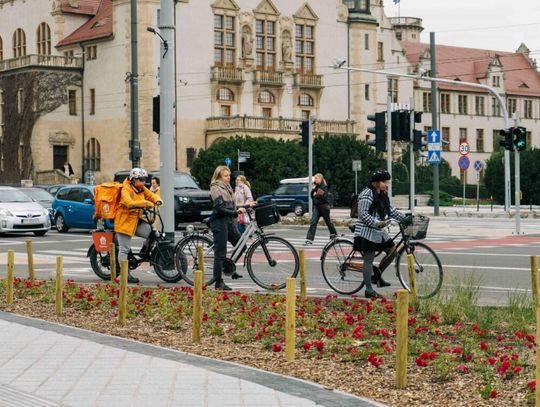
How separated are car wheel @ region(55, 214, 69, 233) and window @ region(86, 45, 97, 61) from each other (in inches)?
1617

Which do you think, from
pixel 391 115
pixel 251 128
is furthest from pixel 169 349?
pixel 251 128

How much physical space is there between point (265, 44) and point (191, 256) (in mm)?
65704

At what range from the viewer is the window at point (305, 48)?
281 feet

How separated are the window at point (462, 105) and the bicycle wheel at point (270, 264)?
98862 mm

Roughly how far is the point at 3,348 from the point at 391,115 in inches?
912

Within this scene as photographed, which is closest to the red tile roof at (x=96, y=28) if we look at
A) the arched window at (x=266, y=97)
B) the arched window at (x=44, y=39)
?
the arched window at (x=44, y=39)

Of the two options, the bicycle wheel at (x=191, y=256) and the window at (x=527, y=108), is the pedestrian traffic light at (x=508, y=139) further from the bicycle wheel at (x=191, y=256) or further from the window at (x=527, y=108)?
the window at (x=527, y=108)

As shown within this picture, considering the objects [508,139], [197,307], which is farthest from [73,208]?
[197,307]

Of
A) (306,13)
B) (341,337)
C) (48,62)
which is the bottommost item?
(341,337)

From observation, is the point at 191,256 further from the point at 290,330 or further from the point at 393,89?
the point at 393,89

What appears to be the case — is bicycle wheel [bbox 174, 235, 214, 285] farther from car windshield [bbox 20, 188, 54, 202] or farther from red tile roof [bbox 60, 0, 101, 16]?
red tile roof [bbox 60, 0, 101, 16]

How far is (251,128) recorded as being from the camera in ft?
253

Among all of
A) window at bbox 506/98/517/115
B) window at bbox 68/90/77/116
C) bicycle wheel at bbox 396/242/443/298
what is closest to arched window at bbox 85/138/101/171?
window at bbox 68/90/77/116

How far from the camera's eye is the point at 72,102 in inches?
3223
